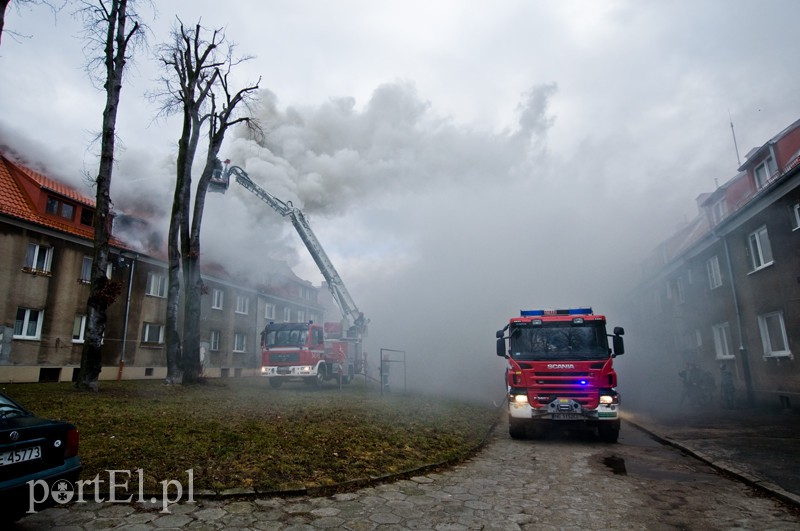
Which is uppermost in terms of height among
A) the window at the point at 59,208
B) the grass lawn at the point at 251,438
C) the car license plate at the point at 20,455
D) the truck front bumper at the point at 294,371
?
the window at the point at 59,208

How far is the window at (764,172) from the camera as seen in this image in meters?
14.7

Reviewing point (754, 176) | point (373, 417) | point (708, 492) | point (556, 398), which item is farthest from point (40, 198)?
point (754, 176)

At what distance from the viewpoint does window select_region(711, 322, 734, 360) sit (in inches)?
694

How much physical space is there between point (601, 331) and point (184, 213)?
13566mm

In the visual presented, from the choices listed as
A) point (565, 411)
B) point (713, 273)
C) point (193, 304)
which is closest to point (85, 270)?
point (193, 304)

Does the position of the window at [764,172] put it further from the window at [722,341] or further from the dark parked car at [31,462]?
the dark parked car at [31,462]

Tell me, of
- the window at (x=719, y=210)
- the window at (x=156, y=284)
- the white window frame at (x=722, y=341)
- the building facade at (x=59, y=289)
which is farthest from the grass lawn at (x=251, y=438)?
the window at (x=719, y=210)

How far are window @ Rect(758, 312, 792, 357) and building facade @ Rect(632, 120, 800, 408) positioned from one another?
0.03 metres

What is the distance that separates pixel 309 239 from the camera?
20.4 metres

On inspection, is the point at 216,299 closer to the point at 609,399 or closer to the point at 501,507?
the point at 609,399

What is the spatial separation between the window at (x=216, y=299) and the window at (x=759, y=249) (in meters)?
26.6

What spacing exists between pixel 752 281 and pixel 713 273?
3.54m

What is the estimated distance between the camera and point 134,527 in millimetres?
3848

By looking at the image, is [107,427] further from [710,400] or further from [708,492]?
[710,400]
